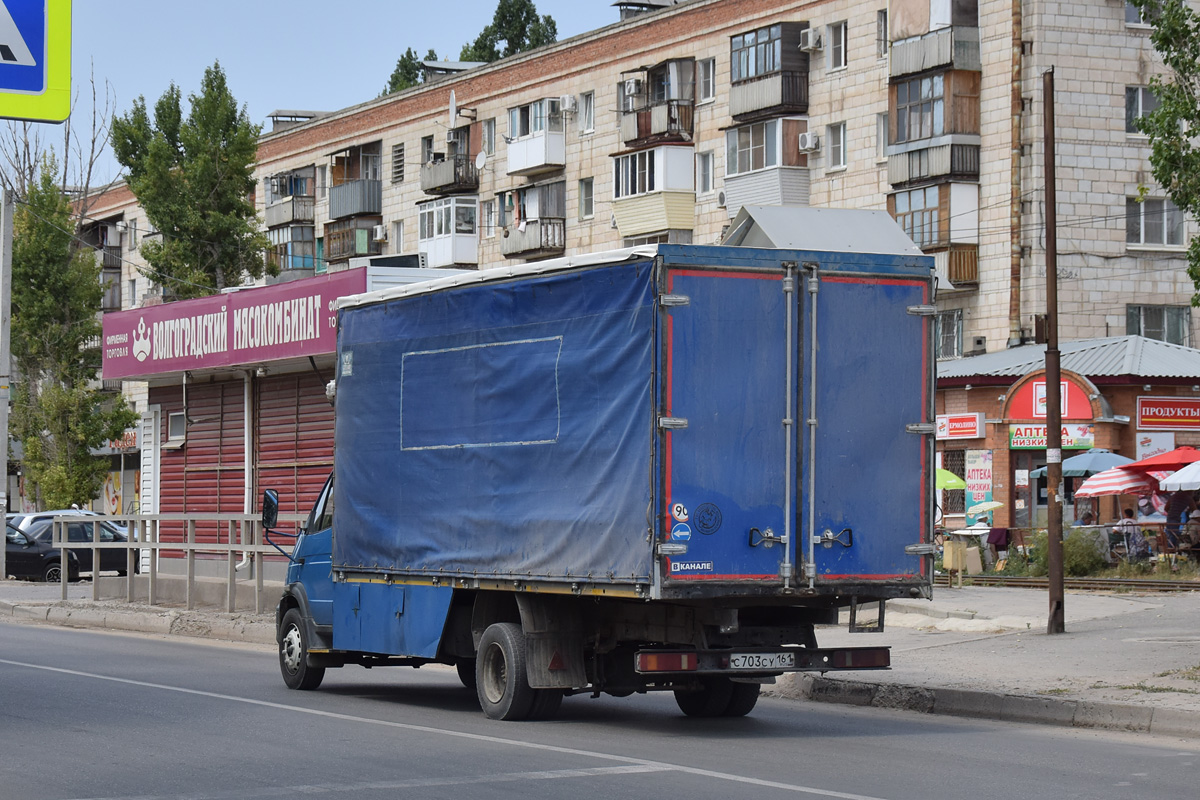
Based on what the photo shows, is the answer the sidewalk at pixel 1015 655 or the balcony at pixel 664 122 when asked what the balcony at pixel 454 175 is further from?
the sidewalk at pixel 1015 655

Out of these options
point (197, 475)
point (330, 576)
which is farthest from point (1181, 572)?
point (330, 576)

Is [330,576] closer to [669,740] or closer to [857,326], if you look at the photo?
[669,740]

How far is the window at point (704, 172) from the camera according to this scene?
52781 mm

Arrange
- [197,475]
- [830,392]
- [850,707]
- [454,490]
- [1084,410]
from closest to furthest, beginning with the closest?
[830,392] → [454,490] → [850,707] → [197,475] → [1084,410]

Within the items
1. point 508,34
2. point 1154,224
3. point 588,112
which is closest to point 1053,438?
point 1154,224

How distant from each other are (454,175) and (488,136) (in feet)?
6.17

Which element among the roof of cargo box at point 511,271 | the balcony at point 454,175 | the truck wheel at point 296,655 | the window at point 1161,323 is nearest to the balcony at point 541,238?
the balcony at point 454,175

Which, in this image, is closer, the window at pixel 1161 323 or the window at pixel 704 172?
the window at pixel 1161 323

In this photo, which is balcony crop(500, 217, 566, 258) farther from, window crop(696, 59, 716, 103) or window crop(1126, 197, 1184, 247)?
window crop(1126, 197, 1184, 247)

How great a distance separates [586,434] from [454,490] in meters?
1.80

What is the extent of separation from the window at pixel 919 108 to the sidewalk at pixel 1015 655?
864 inches

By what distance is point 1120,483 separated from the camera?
34.4 meters

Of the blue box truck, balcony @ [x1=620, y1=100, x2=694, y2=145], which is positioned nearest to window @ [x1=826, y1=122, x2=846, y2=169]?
balcony @ [x1=620, y1=100, x2=694, y2=145]

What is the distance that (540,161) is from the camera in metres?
57.6
